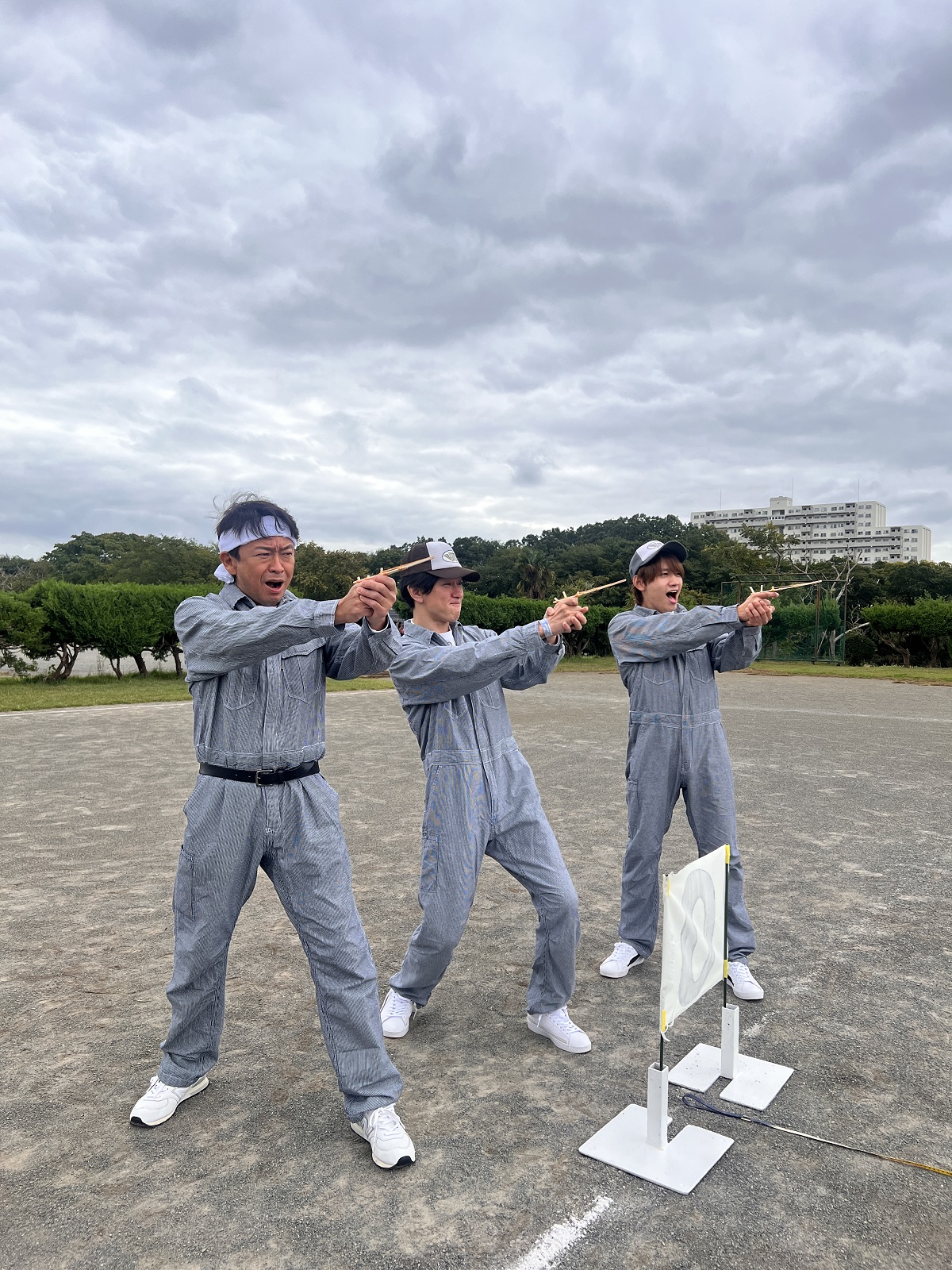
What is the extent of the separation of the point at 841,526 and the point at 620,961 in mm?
181211

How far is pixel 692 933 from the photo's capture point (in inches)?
109

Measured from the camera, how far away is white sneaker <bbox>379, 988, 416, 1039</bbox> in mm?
3293

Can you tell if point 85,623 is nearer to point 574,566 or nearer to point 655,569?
point 655,569

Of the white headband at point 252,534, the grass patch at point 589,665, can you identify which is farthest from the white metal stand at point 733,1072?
the grass patch at point 589,665

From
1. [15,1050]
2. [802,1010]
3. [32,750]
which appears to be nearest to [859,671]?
[32,750]

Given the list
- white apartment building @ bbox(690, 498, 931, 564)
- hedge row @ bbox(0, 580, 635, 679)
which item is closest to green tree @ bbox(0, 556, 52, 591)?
hedge row @ bbox(0, 580, 635, 679)

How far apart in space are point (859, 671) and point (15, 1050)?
2366cm

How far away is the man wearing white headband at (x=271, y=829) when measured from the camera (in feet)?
8.48

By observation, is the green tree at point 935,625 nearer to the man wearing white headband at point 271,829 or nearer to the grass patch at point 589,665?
the grass patch at point 589,665

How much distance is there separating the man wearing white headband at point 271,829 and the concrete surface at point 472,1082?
0.23 metres

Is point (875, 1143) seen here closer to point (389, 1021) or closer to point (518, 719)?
point (389, 1021)

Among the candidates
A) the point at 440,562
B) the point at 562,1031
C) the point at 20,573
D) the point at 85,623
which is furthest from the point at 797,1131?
the point at 20,573

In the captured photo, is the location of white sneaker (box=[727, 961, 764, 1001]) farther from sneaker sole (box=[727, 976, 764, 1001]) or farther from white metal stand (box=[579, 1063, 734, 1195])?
white metal stand (box=[579, 1063, 734, 1195])

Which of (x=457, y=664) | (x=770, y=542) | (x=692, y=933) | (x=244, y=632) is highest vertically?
(x=770, y=542)
